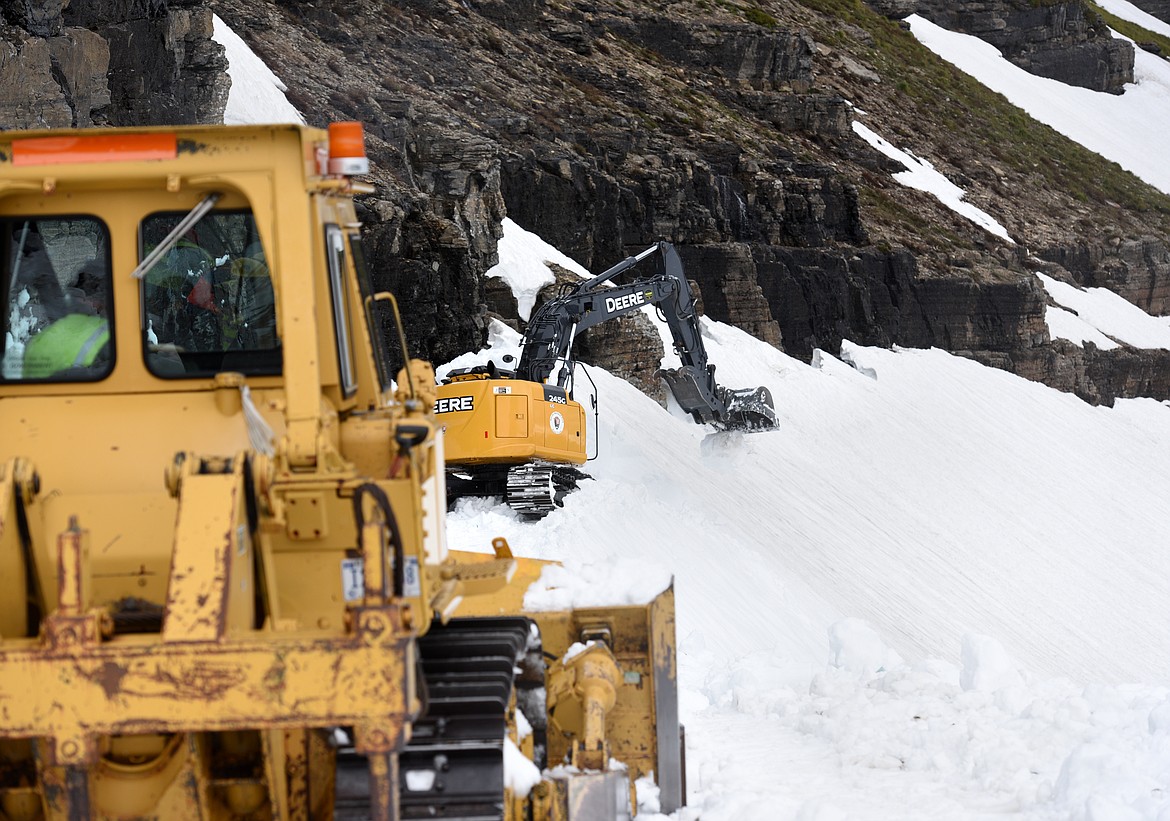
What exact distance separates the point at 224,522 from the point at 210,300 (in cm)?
132

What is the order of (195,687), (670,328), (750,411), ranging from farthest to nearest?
1. (750,411)
2. (670,328)
3. (195,687)

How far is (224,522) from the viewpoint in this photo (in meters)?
3.93

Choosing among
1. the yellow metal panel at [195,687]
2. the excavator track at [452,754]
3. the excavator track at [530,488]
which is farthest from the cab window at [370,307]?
the excavator track at [530,488]

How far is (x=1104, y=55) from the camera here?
305 ft

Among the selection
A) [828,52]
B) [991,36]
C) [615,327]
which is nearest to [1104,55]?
[991,36]

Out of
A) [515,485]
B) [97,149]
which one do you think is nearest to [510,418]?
[515,485]

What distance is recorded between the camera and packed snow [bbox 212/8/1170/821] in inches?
318

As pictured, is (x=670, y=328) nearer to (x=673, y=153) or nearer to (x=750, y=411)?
(x=750, y=411)

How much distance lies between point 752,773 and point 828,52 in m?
63.0

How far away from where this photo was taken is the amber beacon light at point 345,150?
4.59 m

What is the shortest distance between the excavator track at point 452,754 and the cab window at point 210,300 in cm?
123

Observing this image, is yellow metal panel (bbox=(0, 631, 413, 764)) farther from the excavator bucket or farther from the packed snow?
the excavator bucket

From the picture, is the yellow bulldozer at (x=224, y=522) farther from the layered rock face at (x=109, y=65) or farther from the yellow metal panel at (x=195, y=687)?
the layered rock face at (x=109, y=65)

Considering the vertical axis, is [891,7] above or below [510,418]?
below
